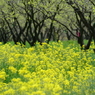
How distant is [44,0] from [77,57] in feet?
24.9

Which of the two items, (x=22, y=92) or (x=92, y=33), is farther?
(x=92, y=33)

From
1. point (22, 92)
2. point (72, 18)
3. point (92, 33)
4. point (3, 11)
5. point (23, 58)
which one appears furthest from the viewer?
point (72, 18)

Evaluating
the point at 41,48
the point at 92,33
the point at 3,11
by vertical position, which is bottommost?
the point at 41,48

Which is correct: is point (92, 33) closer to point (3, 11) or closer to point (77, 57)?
point (77, 57)

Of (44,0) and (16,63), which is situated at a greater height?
(44,0)

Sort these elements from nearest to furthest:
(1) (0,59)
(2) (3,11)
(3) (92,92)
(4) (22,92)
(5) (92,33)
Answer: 1. (4) (22,92)
2. (3) (92,92)
3. (1) (0,59)
4. (5) (92,33)
5. (2) (3,11)

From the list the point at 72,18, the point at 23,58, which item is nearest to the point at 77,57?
the point at 23,58

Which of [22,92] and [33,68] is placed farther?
[33,68]

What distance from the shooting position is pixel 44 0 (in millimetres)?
19766

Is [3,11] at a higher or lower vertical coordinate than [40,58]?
higher

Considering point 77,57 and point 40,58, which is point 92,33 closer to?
point 77,57

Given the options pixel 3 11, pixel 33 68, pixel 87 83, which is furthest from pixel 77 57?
pixel 3 11

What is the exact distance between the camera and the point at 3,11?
25938 mm

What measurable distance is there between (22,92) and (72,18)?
29.8m
